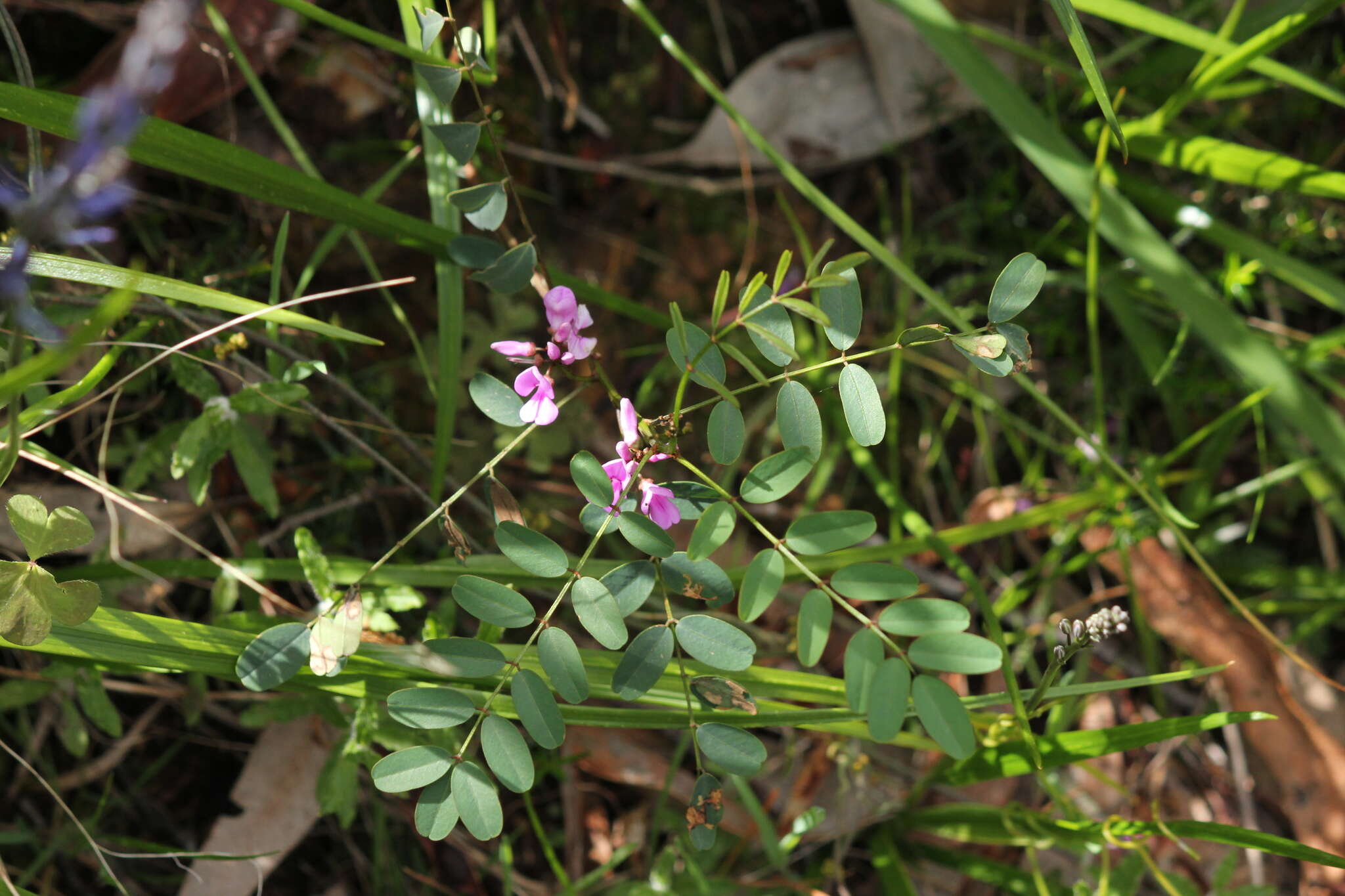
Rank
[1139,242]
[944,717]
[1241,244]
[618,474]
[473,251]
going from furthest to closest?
[1241,244] < [1139,242] < [473,251] < [618,474] < [944,717]

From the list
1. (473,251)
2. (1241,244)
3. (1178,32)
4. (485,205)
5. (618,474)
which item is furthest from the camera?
(1241,244)

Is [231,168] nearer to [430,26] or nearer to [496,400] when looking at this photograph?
[430,26]

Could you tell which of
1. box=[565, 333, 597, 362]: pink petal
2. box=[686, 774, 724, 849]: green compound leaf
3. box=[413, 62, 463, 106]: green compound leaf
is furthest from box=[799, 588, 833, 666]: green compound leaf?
box=[413, 62, 463, 106]: green compound leaf

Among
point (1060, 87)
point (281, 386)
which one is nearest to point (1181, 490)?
point (1060, 87)

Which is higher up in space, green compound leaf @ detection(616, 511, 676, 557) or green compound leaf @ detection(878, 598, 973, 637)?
green compound leaf @ detection(616, 511, 676, 557)

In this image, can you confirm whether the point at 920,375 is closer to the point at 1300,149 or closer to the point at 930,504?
the point at 930,504

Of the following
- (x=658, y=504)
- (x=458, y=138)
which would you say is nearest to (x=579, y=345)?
(x=658, y=504)

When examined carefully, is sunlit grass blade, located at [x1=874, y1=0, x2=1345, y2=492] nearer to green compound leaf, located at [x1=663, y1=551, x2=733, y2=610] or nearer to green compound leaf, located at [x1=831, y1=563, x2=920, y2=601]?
green compound leaf, located at [x1=831, y1=563, x2=920, y2=601]

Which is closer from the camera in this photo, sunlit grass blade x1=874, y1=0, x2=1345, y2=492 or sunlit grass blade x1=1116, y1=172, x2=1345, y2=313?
sunlit grass blade x1=874, y1=0, x2=1345, y2=492
